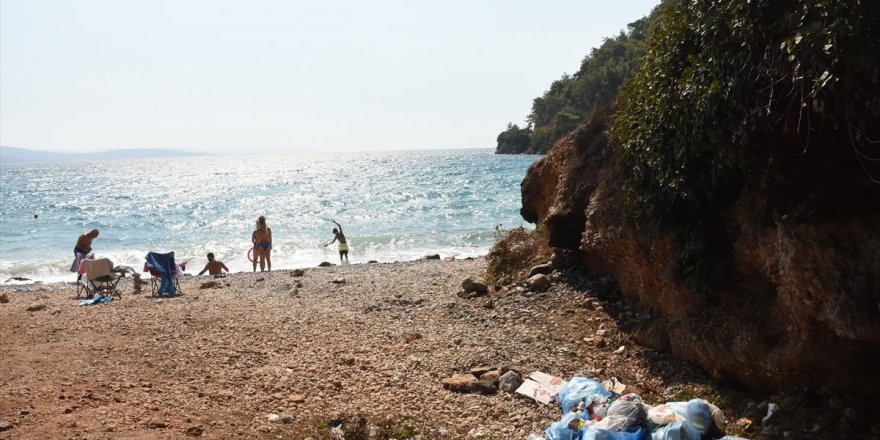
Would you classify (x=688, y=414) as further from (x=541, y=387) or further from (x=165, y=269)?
(x=165, y=269)

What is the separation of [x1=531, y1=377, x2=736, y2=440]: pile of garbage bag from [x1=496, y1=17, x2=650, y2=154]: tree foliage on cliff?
75.5 m

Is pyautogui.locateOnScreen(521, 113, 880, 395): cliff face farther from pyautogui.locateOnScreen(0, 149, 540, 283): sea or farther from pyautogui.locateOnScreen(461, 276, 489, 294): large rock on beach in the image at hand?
pyautogui.locateOnScreen(0, 149, 540, 283): sea

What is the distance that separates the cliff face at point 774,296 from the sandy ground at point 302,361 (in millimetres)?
577

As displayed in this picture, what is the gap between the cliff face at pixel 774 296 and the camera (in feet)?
16.4

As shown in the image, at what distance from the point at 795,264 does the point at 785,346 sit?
92 cm

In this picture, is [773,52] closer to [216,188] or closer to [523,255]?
[523,255]

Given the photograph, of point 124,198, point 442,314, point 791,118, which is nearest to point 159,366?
point 442,314

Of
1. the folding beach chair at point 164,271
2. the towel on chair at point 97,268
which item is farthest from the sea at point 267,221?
the towel on chair at point 97,268

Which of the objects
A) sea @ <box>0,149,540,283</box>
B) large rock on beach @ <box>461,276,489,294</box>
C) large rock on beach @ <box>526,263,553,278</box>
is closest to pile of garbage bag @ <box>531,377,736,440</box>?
large rock on beach @ <box>526,263,553,278</box>

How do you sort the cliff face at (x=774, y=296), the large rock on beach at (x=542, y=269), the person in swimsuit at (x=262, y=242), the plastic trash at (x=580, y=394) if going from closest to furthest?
the cliff face at (x=774, y=296) < the plastic trash at (x=580, y=394) < the large rock on beach at (x=542, y=269) < the person in swimsuit at (x=262, y=242)

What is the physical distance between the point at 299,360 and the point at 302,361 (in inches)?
2.8

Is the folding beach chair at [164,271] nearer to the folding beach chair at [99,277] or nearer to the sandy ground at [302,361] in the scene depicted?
the folding beach chair at [99,277]

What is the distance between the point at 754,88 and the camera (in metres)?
5.47

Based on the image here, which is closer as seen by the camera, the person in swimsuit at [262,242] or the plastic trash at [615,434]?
the plastic trash at [615,434]
